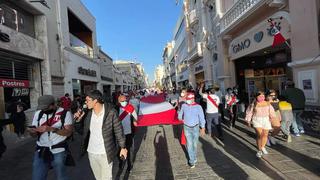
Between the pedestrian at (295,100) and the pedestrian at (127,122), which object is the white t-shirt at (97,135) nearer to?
the pedestrian at (127,122)

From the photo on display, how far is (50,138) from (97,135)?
0.78 meters

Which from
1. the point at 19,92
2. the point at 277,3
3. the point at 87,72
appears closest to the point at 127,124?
the point at 277,3

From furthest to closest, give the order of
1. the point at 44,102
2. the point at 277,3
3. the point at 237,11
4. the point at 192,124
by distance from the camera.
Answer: the point at 237,11 → the point at 277,3 → the point at 192,124 → the point at 44,102

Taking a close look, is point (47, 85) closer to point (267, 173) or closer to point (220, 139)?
point (220, 139)

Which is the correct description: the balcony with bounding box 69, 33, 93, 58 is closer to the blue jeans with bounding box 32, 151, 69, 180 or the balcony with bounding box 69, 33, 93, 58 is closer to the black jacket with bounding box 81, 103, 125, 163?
the blue jeans with bounding box 32, 151, 69, 180

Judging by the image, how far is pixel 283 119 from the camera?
340 inches

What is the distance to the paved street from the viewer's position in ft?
19.2

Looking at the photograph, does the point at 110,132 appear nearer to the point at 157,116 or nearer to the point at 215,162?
the point at 215,162

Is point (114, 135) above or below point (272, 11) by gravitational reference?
below

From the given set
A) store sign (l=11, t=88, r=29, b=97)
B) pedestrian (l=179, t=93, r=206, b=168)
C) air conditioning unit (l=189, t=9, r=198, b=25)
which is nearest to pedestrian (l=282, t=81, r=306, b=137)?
pedestrian (l=179, t=93, r=206, b=168)

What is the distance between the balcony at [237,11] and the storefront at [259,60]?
0.84m

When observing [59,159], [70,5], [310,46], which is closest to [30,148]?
[59,159]

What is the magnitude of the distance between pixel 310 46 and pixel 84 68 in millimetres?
18451

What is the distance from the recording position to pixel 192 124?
6684mm
